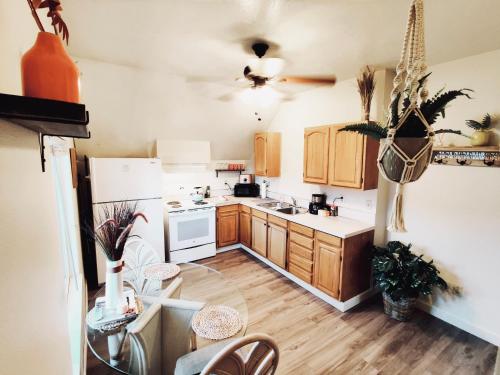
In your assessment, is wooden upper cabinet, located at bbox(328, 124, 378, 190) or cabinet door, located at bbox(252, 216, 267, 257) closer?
wooden upper cabinet, located at bbox(328, 124, 378, 190)

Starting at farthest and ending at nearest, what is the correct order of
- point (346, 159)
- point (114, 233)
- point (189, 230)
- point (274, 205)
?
point (274, 205)
point (189, 230)
point (346, 159)
point (114, 233)

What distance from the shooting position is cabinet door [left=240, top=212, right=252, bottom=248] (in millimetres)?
4176

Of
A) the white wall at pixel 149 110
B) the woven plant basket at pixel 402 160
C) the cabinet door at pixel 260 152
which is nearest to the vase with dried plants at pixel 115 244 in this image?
the woven plant basket at pixel 402 160

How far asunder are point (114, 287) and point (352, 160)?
2.58 meters

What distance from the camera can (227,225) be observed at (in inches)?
169

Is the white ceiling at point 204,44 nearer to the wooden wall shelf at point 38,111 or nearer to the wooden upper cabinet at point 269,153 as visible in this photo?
the wooden upper cabinet at point 269,153

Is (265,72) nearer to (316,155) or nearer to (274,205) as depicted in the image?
(316,155)

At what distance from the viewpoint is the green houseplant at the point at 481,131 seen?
2152mm

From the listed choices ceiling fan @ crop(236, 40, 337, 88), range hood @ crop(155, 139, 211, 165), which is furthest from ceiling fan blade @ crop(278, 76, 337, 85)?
range hood @ crop(155, 139, 211, 165)

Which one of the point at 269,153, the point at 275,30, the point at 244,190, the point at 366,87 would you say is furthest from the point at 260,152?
the point at 275,30

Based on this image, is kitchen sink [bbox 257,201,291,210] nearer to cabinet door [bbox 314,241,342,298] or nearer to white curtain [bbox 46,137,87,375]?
cabinet door [bbox 314,241,342,298]

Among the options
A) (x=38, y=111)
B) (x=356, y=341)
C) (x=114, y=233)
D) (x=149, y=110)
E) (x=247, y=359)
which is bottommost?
(x=356, y=341)

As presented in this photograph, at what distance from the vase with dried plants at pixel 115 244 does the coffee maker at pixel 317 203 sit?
2518 millimetres

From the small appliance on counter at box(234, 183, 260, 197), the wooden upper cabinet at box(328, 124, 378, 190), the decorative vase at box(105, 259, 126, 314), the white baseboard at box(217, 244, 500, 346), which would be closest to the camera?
the decorative vase at box(105, 259, 126, 314)
